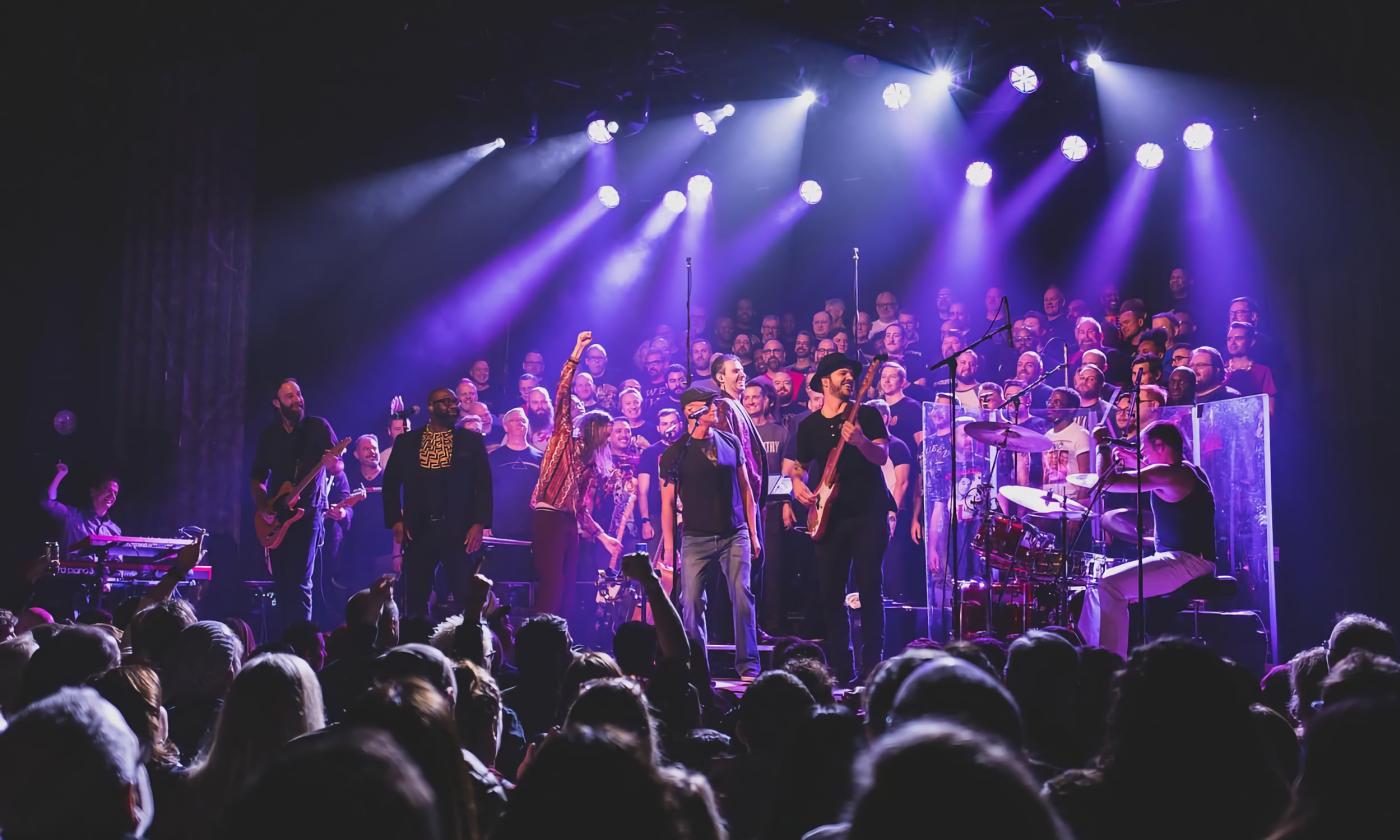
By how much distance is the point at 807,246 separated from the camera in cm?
1848

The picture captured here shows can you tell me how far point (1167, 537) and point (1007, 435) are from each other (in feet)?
4.87

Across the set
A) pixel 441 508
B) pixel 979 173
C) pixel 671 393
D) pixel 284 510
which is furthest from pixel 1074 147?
pixel 284 510

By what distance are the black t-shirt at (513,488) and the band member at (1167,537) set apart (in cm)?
623

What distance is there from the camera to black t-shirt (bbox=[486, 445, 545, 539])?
12.8m

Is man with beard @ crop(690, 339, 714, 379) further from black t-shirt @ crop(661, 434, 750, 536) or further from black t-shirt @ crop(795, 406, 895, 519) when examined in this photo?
black t-shirt @ crop(661, 434, 750, 536)

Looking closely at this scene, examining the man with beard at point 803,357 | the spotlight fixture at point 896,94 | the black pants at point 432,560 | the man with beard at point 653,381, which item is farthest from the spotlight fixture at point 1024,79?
the black pants at point 432,560

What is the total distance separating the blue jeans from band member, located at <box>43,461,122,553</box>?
20.5 feet

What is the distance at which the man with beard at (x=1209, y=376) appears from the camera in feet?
39.4

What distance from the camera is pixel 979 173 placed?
16.4 meters

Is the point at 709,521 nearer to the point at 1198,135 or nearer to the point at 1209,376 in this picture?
the point at 1209,376

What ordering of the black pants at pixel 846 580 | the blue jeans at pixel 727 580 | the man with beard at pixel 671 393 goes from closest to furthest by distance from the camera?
the blue jeans at pixel 727 580
the black pants at pixel 846 580
the man with beard at pixel 671 393

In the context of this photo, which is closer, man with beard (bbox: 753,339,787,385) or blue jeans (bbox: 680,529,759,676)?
blue jeans (bbox: 680,529,759,676)

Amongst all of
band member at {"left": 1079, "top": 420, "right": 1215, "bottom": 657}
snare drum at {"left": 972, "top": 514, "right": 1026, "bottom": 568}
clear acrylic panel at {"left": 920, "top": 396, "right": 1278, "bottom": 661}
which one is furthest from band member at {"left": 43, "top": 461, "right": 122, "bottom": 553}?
band member at {"left": 1079, "top": 420, "right": 1215, "bottom": 657}

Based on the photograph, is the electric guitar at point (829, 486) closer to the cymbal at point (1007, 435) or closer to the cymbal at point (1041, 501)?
the cymbal at point (1007, 435)
